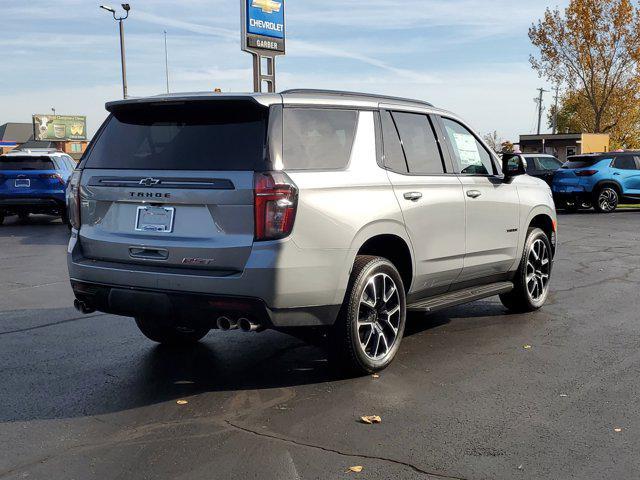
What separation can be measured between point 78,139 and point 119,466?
137 m

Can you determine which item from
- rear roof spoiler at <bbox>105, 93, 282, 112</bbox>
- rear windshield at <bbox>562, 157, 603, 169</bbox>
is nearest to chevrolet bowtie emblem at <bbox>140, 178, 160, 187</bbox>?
rear roof spoiler at <bbox>105, 93, 282, 112</bbox>

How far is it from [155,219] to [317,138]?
46.1 inches

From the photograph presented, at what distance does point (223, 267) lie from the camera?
446cm

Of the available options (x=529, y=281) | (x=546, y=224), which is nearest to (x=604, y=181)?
(x=546, y=224)

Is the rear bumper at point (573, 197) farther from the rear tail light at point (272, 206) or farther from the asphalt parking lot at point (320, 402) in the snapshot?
the rear tail light at point (272, 206)

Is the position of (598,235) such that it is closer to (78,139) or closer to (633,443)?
(633,443)

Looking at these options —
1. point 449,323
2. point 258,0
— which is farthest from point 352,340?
point 258,0

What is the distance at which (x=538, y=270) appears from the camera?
731cm

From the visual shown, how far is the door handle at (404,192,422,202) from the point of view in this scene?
17.6 ft

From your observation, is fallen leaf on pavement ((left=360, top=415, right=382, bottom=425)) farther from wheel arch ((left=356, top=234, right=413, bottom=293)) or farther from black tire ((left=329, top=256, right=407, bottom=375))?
wheel arch ((left=356, top=234, right=413, bottom=293))

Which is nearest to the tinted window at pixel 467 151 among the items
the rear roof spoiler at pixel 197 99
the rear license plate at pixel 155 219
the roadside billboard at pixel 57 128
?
the rear roof spoiler at pixel 197 99

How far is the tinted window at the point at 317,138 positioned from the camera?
463cm

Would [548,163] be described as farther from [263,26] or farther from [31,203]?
[31,203]

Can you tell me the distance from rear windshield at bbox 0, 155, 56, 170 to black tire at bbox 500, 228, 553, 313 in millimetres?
13460
